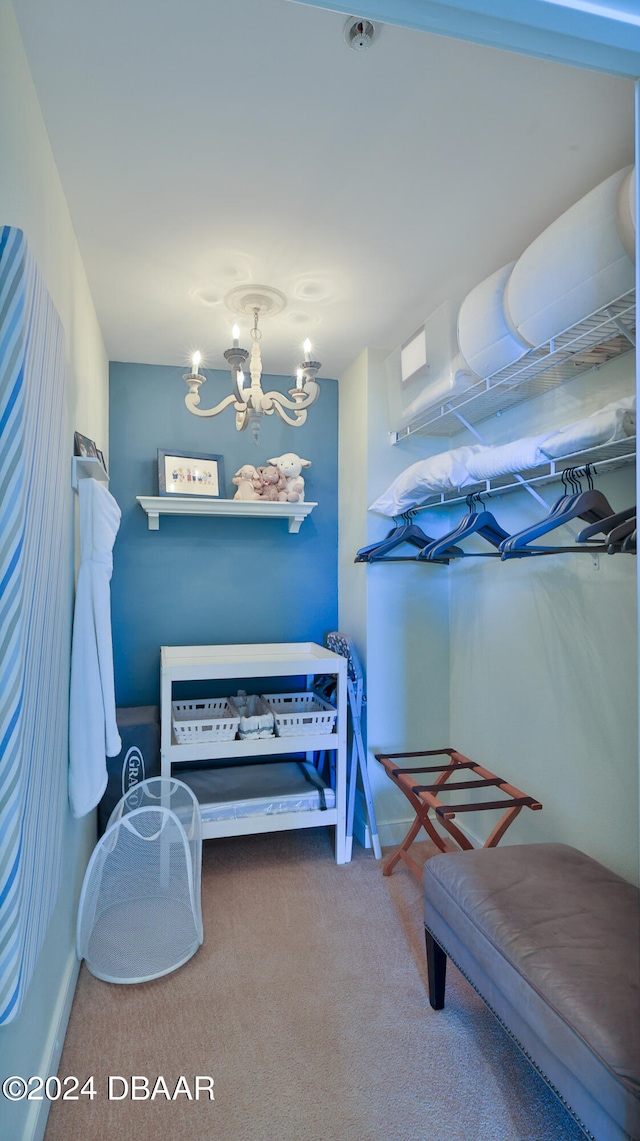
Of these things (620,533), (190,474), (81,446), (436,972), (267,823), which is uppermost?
(190,474)

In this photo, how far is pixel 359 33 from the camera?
4.21ft

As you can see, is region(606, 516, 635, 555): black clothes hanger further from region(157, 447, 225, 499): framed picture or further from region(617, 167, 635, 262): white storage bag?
region(157, 447, 225, 499): framed picture

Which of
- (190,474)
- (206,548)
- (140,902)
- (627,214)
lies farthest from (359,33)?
(140,902)

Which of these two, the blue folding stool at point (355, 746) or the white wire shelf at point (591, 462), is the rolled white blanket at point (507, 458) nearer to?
the white wire shelf at point (591, 462)

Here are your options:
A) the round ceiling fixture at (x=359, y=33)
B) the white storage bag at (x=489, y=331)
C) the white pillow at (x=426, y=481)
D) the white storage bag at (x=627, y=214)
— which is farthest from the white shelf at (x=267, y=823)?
the round ceiling fixture at (x=359, y=33)

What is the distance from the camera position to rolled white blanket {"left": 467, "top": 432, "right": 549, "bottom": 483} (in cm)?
193

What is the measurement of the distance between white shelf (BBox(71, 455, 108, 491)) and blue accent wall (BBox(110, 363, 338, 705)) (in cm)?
89

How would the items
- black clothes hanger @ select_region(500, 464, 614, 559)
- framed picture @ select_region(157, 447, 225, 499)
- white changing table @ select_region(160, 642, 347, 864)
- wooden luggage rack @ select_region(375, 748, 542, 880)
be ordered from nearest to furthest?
black clothes hanger @ select_region(500, 464, 614, 559)
wooden luggage rack @ select_region(375, 748, 542, 880)
white changing table @ select_region(160, 642, 347, 864)
framed picture @ select_region(157, 447, 225, 499)

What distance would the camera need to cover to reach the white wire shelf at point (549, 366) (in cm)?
167

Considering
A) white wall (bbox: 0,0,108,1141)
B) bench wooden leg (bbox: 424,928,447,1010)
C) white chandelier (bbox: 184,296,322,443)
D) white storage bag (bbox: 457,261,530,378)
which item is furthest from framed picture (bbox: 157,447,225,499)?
bench wooden leg (bbox: 424,928,447,1010)

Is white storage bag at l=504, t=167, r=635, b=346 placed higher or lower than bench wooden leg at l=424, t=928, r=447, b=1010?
higher

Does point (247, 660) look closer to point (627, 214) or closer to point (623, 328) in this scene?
point (623, 328)

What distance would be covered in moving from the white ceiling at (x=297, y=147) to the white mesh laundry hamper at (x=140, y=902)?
6.67ft

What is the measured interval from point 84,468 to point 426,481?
136cm
